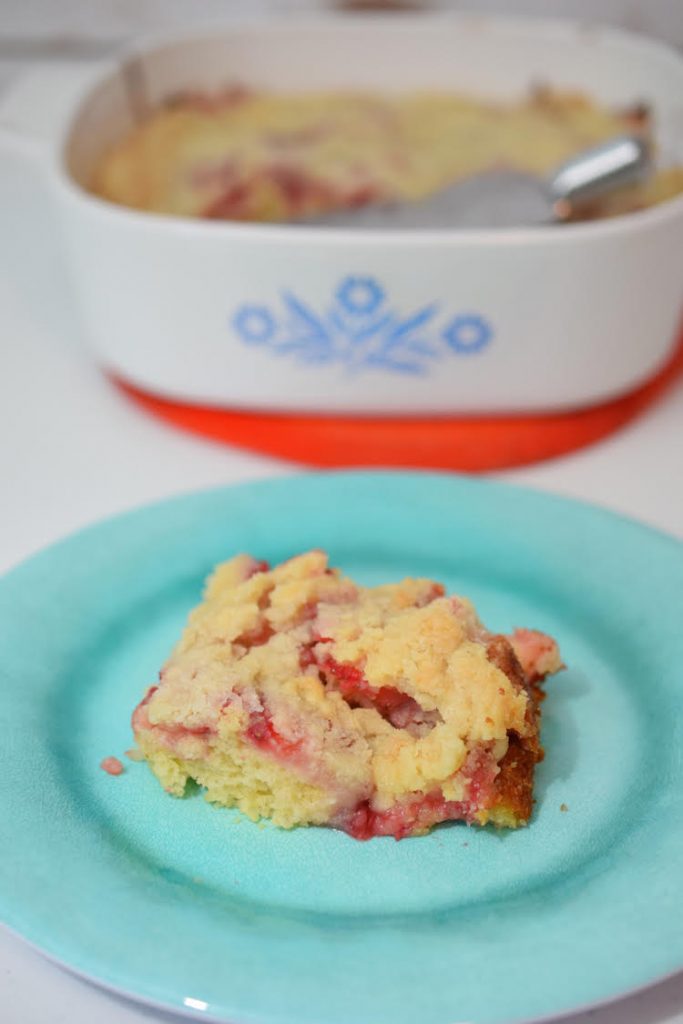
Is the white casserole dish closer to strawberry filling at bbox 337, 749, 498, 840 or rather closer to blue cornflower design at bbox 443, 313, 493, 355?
blue cornflower design at bbox 443, 313, 493, 355

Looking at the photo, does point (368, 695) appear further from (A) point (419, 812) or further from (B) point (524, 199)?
(B) point (524, 199)

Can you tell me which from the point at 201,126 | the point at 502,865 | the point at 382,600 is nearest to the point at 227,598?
the point at 382,600

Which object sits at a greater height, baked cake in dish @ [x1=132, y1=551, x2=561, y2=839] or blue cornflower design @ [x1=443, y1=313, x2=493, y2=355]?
blue cornflower design @ [x1=443, y1=313, x2=493, y2=355]

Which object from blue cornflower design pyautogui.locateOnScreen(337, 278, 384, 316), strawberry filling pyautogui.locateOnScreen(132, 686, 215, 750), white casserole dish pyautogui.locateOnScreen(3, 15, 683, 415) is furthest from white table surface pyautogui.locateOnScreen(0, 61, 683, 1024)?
strawberry filling pyautogui.locateOnScreen(132, 686, 215, 750)

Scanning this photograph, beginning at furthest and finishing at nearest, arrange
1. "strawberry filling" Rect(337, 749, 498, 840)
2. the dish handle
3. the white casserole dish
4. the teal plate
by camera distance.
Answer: the dish handle < the white casserole dish < "strawberry filling" Rect(337, 749, 498, 840) < the teal plate

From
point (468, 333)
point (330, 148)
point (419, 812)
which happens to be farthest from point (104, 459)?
point (419, 812)

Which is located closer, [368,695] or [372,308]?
[368,695]

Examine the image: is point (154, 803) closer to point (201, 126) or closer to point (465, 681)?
point (465, 681)
